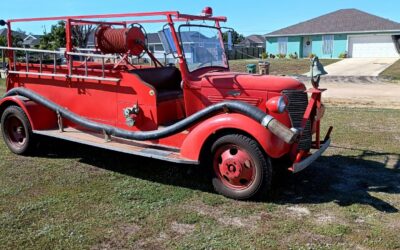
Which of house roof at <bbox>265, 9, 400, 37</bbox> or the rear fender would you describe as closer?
the rear fender

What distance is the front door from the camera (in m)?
44.5

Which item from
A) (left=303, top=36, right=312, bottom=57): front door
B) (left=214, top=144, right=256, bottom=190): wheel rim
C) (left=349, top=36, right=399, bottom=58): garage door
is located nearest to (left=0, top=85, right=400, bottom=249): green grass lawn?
(left=214, top=144, right=256, bottom=190): wheel rim

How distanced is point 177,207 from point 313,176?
6.69 feet

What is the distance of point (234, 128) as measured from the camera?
4617 millimetres

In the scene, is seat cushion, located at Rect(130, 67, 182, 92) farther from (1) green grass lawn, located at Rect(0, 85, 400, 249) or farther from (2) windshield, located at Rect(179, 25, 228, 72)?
(1) green grass lawn, located at Rect(0, 85, 400, 249)

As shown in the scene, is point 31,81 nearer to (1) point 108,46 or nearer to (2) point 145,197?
(1) point 108,46

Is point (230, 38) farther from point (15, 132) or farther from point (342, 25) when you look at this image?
point (342, 25)

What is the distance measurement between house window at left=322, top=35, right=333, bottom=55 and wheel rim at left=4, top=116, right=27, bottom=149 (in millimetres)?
40298

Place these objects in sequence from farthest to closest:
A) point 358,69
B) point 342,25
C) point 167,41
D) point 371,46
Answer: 1. point 342,25
2. point 371,46
3. point 358,69
4. point 167,41

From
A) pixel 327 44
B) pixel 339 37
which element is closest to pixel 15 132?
pixel 339 37

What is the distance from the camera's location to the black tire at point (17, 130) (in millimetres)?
6293

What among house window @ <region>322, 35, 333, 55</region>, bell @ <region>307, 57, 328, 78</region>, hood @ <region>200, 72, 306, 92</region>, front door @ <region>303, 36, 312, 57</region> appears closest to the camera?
hood @ <region>200, 72, 306, 92</region>

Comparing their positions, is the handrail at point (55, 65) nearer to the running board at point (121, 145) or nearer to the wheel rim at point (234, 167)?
the running board at point (121, 145)

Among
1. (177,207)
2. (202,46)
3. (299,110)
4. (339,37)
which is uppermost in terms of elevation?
(339,37)
